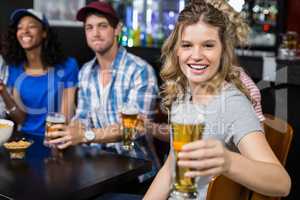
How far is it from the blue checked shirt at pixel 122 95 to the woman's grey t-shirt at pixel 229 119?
102 cm

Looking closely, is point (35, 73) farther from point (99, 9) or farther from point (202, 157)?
point (202, 157)

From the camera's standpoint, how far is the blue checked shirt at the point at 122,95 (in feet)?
7.53

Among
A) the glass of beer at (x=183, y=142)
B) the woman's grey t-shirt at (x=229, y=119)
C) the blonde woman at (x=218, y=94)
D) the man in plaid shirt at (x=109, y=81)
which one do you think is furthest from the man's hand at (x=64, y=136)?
the glass of beer at (x=183, y=142)

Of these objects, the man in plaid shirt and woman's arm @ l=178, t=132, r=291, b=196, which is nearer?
woman's arm @ l=178, t=132, r=291, b=196

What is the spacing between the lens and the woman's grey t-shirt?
1.12 metres

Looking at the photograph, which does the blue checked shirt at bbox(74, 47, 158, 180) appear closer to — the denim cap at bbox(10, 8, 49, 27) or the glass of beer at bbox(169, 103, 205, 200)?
the denim cap at bbox(10, 8, 49, 27)

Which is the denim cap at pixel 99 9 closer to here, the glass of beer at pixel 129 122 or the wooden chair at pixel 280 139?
the glass of beer at pixel 129 122

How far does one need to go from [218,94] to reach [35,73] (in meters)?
1.64

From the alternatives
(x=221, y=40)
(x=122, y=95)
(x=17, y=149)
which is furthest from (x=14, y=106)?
(x=221, y=40)

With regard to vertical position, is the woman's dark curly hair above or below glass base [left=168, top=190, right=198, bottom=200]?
above

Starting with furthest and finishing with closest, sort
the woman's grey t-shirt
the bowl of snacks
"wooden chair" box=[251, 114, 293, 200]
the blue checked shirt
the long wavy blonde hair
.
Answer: the blue checked shirt
the bowl of snacks
"wooden chair" box=[251, 114, 293, 200]
the long wavy blonde hair
the woman's grey t-shirt

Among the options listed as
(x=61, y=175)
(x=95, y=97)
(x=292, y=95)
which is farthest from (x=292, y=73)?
(x=61, y=175)


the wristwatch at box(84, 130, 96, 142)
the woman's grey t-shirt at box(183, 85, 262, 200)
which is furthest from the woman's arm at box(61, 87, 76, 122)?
the woman's grey t-shirt at box(183, 85, 262, 200)

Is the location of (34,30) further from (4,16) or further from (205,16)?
(205,16)
